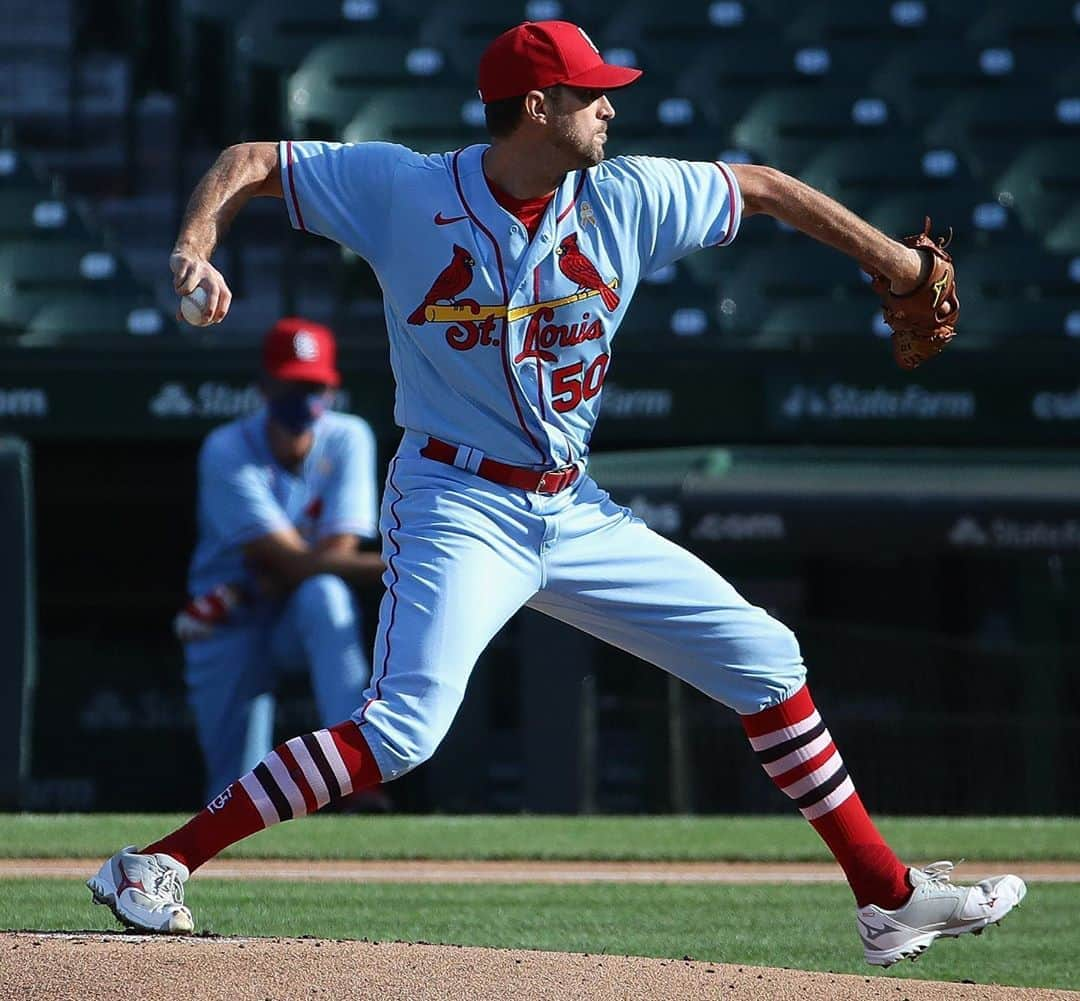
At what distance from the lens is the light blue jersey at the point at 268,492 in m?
6.73

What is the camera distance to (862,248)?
3580 millimetres

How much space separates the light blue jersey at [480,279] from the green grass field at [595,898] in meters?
1.15

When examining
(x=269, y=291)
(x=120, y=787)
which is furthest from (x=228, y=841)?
(x=269, y=291)

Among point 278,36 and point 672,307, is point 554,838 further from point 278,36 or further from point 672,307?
point 278,36

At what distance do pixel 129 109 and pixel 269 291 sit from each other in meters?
1.36

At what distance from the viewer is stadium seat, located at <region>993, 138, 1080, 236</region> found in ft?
32.6

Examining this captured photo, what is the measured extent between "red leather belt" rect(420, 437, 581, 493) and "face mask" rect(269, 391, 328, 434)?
10.9 ft

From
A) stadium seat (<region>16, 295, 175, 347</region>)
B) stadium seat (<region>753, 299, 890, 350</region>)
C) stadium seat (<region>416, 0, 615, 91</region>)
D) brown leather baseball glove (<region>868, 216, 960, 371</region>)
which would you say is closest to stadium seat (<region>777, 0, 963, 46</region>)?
stadium seat (<region>416, 0, 615, 91</region>)

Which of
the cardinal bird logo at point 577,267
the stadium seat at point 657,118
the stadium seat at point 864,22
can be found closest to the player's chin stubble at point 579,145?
the cardinal bird logo at point 577,267

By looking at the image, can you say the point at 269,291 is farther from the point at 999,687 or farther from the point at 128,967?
the point at 128,967

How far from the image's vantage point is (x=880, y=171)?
9828 mm

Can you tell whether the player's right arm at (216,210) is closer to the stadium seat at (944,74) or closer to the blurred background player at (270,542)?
the blurred background player at (270,542)

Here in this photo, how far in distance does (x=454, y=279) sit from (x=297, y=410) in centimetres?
344

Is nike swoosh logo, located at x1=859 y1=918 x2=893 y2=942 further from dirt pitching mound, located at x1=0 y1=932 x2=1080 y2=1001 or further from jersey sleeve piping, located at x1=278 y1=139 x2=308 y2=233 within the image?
jersey sleeve piping, located at x1=278 y1=139 x2=308 y2=233
